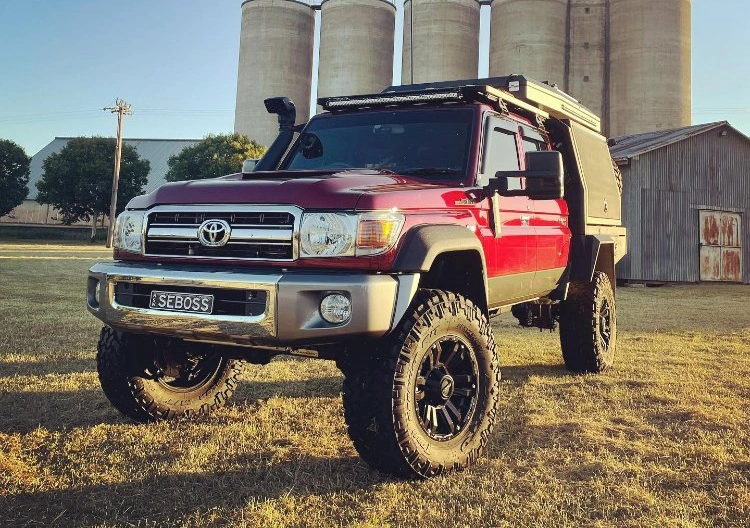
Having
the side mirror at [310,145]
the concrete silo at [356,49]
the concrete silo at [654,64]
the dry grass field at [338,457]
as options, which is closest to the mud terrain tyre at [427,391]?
the dry grass field at [338,457]

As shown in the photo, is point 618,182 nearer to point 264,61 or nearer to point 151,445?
point 151,445

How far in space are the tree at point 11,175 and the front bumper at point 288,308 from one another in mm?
61501

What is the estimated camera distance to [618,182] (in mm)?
7840

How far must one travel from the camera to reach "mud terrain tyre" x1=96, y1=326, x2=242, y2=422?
4.35m

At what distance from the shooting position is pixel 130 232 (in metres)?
4.09

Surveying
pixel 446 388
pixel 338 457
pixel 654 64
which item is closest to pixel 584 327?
pixel 446 388

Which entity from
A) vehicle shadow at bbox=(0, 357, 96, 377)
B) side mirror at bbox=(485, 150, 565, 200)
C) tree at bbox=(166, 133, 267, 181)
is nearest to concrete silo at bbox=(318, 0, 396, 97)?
tree at bbox=(166, 133, 267, 181)

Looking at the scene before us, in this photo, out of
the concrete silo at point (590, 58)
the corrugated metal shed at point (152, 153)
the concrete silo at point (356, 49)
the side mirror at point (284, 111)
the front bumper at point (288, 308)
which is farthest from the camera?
the corrugated metal shed at point (152, 153)

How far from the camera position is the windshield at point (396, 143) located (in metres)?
4.61

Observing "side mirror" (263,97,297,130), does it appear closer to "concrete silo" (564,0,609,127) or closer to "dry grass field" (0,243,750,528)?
"dry grass field" (0,243,750,528)

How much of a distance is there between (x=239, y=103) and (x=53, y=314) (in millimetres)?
43540

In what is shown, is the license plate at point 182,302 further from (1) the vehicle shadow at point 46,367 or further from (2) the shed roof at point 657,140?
(2) the shed roof at point 657,140

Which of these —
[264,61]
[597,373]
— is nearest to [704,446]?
[597,373]

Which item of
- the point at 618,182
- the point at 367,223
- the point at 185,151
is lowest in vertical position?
the point at 367,223
